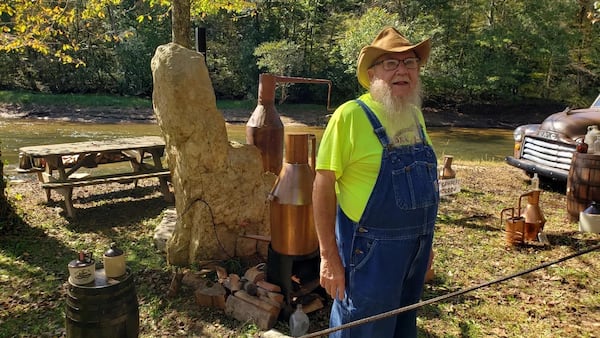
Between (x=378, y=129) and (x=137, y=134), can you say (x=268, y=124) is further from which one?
(x=137, y=134)

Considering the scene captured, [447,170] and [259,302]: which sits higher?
[447,170]

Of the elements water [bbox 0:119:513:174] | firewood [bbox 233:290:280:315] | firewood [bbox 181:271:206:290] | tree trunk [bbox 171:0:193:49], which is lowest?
water [bbox 0:119:513:174]

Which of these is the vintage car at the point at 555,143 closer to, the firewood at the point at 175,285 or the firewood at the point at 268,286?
the firewood at the point at 268,286

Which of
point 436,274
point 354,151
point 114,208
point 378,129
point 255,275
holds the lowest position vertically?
point 114,208

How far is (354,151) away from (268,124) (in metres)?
2.72

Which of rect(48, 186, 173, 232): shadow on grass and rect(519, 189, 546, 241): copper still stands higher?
rect(519, 189, 546, 241): copper still

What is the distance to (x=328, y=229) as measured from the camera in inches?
88.2

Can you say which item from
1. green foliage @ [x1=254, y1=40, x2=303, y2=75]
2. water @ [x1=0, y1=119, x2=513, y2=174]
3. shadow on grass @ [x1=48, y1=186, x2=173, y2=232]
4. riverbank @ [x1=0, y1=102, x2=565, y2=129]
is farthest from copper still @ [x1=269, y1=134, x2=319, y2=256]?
green foliage @ [x1=254, y1=40, x2=303, y2=75]

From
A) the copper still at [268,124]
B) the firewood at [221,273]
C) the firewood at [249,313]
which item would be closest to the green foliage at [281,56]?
the copper still at [268,124]

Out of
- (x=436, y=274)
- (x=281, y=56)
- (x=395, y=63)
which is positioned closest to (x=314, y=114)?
(x=281, y=56)

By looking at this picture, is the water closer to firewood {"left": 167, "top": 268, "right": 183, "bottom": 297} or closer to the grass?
the grass

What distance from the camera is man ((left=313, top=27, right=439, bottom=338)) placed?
2.16 m

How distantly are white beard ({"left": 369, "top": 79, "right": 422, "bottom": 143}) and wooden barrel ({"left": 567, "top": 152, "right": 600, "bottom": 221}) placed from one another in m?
4.50

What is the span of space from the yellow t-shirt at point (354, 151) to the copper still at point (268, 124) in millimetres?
2497
